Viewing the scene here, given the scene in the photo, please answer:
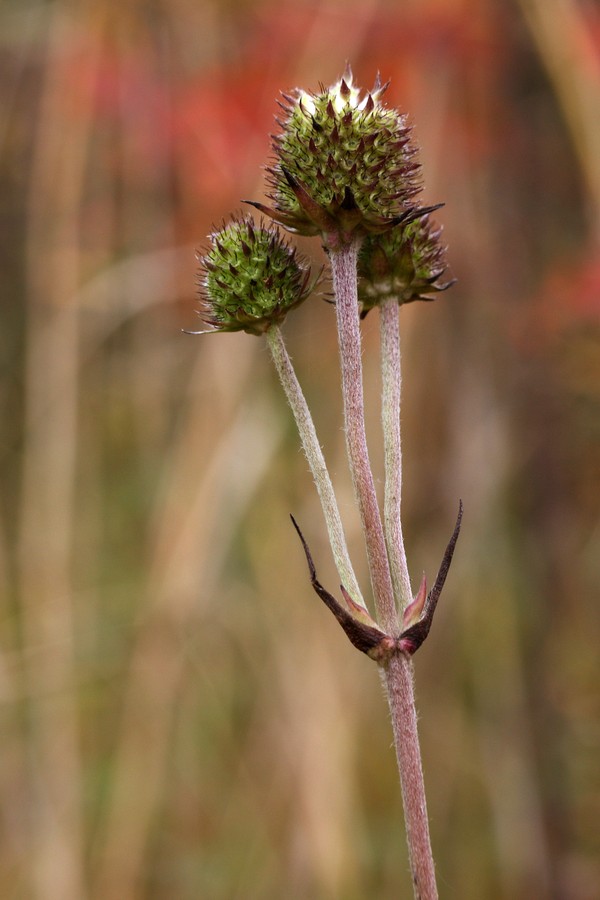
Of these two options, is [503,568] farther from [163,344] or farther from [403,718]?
[403,718]

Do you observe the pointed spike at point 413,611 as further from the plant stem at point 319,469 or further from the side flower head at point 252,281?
the side flower head at point 252,281

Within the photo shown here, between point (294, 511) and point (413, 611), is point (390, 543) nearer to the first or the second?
point (413, 611)

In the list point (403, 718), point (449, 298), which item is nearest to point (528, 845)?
point (449, 298)

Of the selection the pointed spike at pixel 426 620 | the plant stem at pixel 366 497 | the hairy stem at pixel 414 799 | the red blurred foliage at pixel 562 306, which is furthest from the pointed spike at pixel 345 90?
the red blurred foliage at pixel 562 306

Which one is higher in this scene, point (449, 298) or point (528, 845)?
point (449, 298)

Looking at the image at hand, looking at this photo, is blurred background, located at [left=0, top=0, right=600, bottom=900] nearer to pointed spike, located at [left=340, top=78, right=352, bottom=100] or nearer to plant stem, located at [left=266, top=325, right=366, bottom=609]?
pointed spike, located at [left=340, top=78, right=352, bottom=100]

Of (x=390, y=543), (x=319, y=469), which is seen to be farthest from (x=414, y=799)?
(x=319, y=469)

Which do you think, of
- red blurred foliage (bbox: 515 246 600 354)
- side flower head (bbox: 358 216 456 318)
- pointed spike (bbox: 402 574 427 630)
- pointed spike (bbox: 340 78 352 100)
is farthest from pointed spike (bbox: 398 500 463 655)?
red blurred foliage (bbox: 515 246 600 354)
